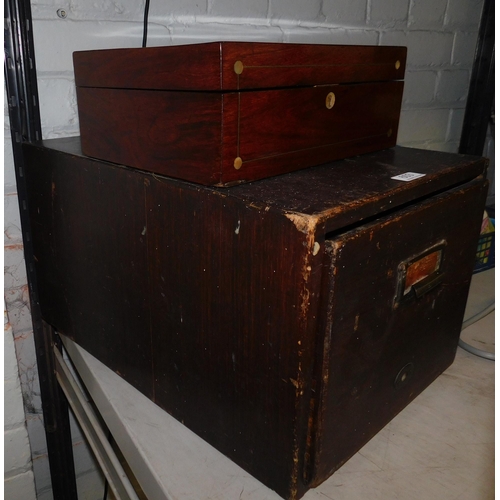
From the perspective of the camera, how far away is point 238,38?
1.05 m

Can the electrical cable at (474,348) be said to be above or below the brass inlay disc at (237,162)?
below

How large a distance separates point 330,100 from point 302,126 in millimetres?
61

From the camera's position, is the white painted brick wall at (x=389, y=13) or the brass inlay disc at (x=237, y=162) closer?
the brass inlay disc at (x=237, y=162)

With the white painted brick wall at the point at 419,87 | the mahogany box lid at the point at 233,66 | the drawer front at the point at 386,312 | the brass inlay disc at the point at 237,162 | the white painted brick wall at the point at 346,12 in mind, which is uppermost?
the white painted brick wall at the point at 346,12

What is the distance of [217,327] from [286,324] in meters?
0.10

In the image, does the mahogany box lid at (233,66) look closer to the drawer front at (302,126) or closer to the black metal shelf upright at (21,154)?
the drawer front at (302,126)

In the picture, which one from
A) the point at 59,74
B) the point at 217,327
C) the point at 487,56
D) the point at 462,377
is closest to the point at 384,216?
the point at 217,327

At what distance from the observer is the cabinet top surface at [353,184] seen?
0.50m

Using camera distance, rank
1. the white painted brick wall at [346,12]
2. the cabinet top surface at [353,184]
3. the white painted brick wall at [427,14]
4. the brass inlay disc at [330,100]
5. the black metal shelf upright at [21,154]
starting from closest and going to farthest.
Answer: the cabinet top surface at [353,184], the brass inlay disc at [330,100], the black metal shelf upright at [21,154], the white painted brick wall at [346,12], the white painted brick wall at [427,14]

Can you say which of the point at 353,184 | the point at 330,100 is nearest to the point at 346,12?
the point at 330,100

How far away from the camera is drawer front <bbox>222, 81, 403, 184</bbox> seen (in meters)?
0.55

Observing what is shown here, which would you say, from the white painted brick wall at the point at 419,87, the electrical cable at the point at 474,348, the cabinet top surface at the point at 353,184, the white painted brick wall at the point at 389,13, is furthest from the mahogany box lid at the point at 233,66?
the white painted brick wall at the point at 419,87

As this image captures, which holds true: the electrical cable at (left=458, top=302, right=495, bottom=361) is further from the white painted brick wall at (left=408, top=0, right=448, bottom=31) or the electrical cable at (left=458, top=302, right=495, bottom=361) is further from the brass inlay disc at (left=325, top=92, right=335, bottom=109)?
the white painted brick wall at (left=408, top=0, right=448, bottom=31)

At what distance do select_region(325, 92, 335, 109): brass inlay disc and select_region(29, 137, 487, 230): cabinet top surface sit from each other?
76 mm
